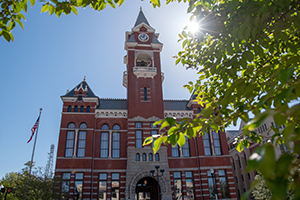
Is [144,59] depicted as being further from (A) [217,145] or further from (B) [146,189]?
(B) [146,189]

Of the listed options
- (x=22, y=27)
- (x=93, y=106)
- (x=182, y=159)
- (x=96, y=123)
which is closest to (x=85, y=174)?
(x=96, y=123)

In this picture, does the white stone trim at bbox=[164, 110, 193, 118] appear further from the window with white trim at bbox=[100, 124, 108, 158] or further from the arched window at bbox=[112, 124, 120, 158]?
the window with white trim at bbox=[100, 124, 108, 158]

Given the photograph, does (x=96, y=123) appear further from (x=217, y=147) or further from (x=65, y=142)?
(x=217, y=147)

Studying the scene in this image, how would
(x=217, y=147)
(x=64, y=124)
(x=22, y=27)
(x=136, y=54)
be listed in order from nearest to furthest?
(x=22, y=27) → (x=64, y=124) → (x=217, y=147) → (x=136, y=54)

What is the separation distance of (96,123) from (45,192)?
9.03 m

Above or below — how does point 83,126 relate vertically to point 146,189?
above

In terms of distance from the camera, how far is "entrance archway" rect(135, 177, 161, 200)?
2472 cm

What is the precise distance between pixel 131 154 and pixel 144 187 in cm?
406

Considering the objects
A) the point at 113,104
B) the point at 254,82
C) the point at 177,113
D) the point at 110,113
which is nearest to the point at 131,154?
the point at 110,113

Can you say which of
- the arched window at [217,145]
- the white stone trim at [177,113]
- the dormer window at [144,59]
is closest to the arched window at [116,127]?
the white stone trim at [177,113]

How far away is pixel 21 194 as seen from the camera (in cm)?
2177

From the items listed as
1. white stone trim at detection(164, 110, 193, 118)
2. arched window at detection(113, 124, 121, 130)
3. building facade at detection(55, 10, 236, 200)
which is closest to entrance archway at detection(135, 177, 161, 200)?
building facade at detection(55, 10, 236, 200)

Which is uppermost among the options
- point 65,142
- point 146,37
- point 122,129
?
point 146,37

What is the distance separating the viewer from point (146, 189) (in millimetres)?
25078
